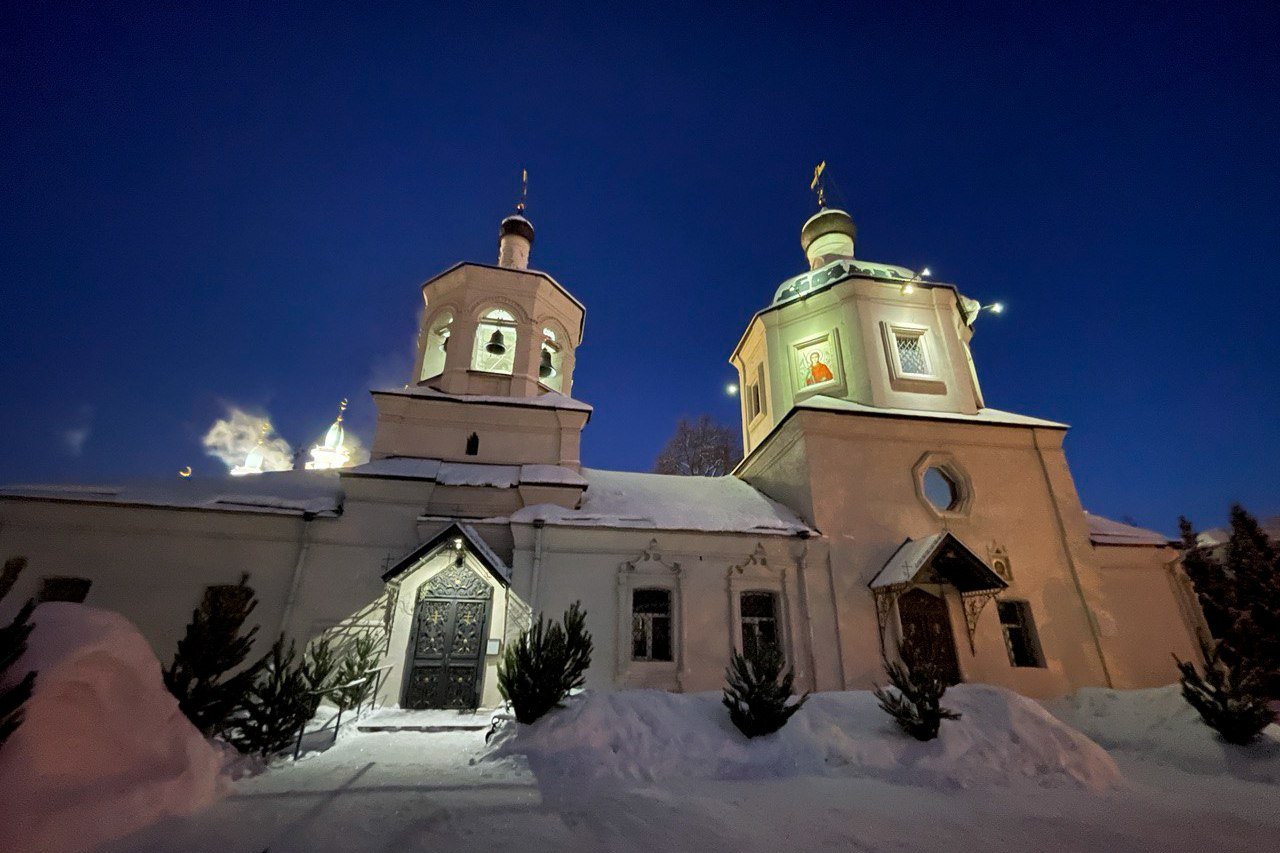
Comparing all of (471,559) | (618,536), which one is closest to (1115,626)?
(618,536)

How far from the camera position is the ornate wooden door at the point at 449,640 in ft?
37.1

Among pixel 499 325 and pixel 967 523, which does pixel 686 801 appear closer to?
pixel 967 523

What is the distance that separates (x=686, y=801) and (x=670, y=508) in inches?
354

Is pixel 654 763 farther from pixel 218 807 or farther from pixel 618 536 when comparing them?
pixel 618 536

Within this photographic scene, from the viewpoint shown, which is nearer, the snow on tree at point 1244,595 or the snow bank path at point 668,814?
the snow bank path at point 668,814

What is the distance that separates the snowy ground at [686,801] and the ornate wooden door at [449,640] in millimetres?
3003

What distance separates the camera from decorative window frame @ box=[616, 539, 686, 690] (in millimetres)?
11992

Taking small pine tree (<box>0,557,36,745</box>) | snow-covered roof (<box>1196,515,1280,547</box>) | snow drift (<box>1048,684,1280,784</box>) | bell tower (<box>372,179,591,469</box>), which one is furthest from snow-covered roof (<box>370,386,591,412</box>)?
snow-covered roof (<box>1196,515,1280,547</box>)

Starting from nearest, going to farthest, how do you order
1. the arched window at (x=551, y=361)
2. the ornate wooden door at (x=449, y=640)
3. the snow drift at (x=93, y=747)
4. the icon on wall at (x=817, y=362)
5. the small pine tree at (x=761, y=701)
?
the snow drift at (x=93, y=747) → the small pine tree at (x=761, y=701) → the ornate wooden door at (x=449, y=640) → the icon on wall at (x=817, y=362) → the arched window at (x=551, y=361)

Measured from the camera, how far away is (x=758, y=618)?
1309 cm

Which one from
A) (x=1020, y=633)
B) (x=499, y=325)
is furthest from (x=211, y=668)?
(x=1020, y=633)

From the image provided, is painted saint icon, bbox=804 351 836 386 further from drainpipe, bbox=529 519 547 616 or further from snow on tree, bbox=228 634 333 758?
snow on tree, bbox=228 634 333 758

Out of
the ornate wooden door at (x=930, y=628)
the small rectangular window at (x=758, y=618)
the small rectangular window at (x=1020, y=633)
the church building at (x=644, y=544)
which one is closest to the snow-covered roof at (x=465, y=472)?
the church building at (x=644, y=544)

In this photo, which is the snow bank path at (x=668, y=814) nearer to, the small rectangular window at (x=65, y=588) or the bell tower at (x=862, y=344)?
the small rectangular window at (x=65, y=588)
